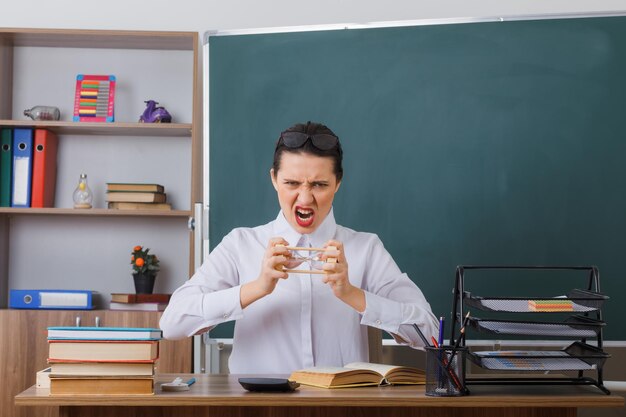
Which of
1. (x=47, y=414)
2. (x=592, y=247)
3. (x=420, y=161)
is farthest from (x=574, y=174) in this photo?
(x=47, y=414)

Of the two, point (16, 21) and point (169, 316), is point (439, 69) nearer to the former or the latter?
point (169, 316)

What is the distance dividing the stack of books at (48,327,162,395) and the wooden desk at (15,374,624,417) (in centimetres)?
3

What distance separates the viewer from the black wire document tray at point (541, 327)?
6.59ft

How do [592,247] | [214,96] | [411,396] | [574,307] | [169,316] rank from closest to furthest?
→ [411,396] → [574,307] → [169,316] → [592,247] → [214,96]

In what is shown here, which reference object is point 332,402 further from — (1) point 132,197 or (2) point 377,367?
(1) point 132,197

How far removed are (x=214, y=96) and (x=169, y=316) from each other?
158 centimetres

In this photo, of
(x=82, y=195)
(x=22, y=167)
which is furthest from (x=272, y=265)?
(x=22, y=167)

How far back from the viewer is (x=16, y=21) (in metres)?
4.12

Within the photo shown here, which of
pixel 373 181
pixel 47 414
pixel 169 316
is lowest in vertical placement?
pixel 47 414

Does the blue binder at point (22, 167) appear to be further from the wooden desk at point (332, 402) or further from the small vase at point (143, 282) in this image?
the wooden desk at point (332, 402)

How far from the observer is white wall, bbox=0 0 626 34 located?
13.1ft

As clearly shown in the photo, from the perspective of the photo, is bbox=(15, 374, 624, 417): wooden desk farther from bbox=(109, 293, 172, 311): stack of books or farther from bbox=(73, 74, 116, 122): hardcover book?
bbox=(73, 74, 116, 122): hardcover book

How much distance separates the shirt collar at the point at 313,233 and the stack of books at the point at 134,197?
1.43 m

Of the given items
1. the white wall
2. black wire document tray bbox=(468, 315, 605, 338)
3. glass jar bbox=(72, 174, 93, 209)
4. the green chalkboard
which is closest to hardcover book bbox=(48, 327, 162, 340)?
black wire document tray bbox=(468, 315, 605, 338)
